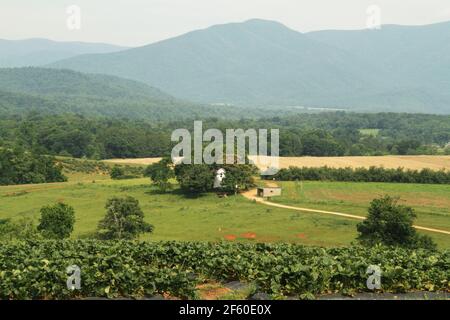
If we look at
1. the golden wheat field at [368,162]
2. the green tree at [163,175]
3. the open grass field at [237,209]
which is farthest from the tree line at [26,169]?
the golden wheat field at [368,162]

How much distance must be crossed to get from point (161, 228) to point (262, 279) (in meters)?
41.3

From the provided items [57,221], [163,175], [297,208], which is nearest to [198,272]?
[57,221]

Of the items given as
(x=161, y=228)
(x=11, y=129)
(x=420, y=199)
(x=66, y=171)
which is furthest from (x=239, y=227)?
(x=11, y=129)

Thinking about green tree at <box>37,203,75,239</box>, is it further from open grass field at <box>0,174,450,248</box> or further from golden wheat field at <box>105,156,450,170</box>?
golden wheat field at <box>105,156,450,170</box>

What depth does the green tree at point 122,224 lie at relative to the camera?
2063 inches

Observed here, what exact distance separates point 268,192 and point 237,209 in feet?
35.5

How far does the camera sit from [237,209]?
6431 centimetres

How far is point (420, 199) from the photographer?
7219cm

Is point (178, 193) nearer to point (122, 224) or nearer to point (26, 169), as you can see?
point (122, 224)

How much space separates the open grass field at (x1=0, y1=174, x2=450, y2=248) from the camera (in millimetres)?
51812

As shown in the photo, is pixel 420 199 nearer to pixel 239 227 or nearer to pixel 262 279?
pixel 239 227

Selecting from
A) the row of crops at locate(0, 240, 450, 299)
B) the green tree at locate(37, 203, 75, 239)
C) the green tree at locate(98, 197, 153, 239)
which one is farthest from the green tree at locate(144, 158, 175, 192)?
the row of crops at locate(0, 240, 450, 299)

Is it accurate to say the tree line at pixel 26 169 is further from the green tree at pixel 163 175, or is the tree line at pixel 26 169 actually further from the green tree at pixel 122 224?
the green tree at pixel 122 224
